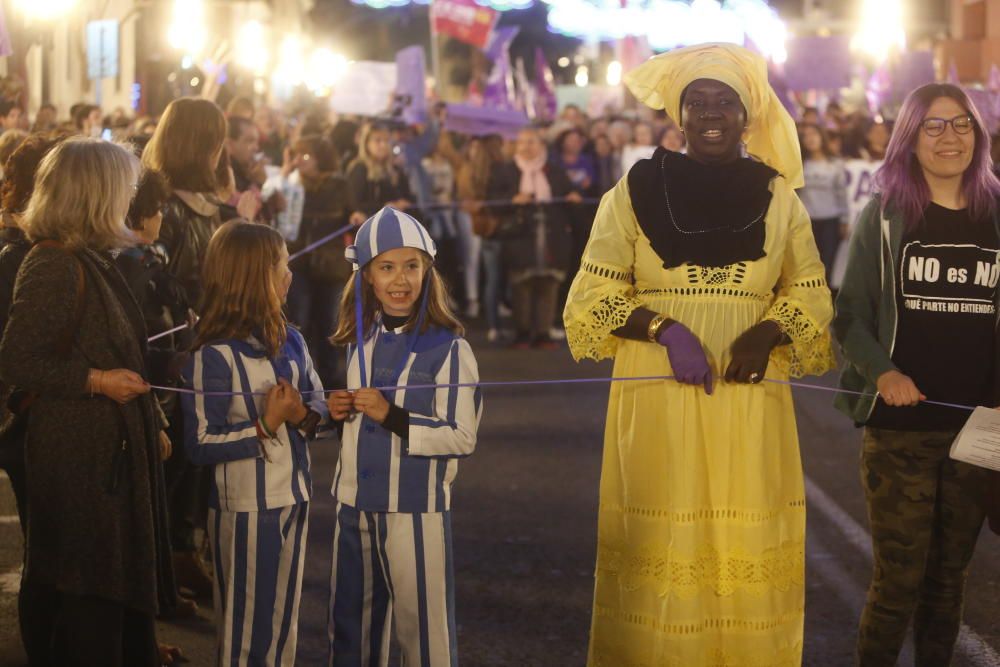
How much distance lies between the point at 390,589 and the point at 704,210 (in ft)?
4.79

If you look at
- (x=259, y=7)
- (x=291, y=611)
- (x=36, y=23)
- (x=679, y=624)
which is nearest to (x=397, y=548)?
(x=291, y=611)

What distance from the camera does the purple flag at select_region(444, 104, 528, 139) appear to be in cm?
1906

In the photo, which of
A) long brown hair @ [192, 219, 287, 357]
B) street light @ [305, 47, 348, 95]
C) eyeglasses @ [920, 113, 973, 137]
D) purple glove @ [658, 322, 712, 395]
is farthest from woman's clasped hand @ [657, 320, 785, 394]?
street light @ [305, 47, 348, 95]

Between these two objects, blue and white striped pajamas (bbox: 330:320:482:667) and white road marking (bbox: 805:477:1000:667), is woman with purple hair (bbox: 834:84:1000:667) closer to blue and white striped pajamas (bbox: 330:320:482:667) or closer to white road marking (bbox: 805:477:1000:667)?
white road marking (bbox: 805:477:1000:667)

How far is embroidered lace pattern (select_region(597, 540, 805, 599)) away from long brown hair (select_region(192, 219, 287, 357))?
1.32 metres

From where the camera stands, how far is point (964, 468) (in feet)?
15.5

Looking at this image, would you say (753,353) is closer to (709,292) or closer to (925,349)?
(709,292)

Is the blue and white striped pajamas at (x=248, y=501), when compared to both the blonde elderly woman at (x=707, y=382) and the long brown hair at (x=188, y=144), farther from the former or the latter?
the long brown hair at (x=188, y=144)

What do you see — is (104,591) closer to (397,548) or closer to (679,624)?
(397,548)

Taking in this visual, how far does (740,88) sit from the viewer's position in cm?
455

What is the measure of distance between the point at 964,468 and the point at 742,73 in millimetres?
1400

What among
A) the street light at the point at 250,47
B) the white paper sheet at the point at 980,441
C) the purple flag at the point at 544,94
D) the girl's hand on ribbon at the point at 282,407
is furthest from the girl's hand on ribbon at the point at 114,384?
the street light at the point at 250,47

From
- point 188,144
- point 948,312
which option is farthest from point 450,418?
point 188,144

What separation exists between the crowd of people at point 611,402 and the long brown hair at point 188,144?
1517mm
